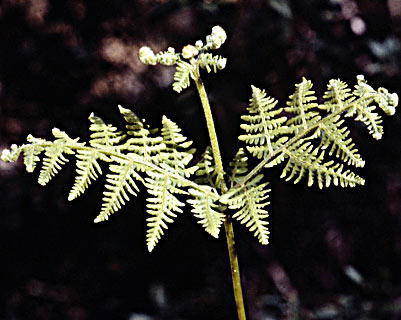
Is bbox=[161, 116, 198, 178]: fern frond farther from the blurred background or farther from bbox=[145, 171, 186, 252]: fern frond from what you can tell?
the blurred background

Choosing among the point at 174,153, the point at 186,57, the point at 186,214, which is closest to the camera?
the point at 186,57

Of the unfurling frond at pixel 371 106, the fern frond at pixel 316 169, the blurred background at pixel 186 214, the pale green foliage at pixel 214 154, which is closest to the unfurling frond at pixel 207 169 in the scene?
the pale green foliage at pixel 214 154

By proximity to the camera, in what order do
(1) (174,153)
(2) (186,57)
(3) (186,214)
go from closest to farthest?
1. (2) (186,57)
2. (1) (174,153)
3. (3) (186,214)

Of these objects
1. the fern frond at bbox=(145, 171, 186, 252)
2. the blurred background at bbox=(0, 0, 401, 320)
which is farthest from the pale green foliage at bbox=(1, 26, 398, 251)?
the blurred background at bbox=(0, 0, 401, 320)

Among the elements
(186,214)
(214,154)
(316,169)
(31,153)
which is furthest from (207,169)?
(186,214)

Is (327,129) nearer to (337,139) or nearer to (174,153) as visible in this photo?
(337,139)

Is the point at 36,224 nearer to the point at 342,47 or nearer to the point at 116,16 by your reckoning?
the point at 116,16

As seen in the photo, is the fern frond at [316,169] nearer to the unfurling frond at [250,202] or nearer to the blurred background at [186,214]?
the unfurling frond at [250,202]
